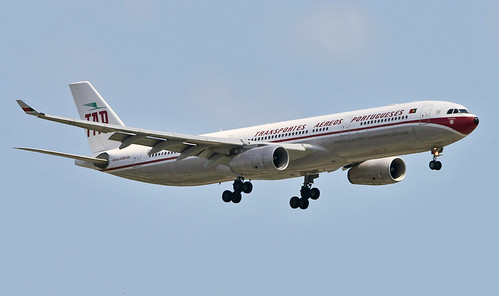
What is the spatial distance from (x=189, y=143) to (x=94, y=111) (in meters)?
13.1

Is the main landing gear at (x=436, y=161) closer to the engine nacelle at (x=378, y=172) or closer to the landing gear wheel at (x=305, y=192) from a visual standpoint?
the engine nacelle at (x=378, y=172)

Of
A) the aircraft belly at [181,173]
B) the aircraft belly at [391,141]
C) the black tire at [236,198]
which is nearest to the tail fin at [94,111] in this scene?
the aircraft belly at [181,173]

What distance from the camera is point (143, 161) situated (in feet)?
226

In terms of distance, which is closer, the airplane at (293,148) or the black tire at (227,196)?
the airplane at (293,148)

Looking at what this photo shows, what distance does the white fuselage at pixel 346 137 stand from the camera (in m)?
59.1

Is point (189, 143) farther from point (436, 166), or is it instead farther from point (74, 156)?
point (436, 166)

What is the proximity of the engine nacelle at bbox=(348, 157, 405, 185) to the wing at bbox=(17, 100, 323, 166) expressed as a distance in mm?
6643

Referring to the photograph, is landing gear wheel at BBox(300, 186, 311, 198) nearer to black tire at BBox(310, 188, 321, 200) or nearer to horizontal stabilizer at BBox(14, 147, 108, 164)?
black tire at BBox(310, 188, 321, 200)

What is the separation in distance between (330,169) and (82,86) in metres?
19.8

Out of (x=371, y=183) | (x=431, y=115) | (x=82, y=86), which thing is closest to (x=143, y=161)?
(x=82, y=86)

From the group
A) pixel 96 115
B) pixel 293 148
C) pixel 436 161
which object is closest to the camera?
pixel 436 161

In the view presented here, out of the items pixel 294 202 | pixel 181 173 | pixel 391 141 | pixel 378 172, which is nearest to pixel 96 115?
pixel 181 173

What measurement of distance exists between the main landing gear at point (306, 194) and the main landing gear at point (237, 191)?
17.0 ft

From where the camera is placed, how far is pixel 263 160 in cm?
6091
